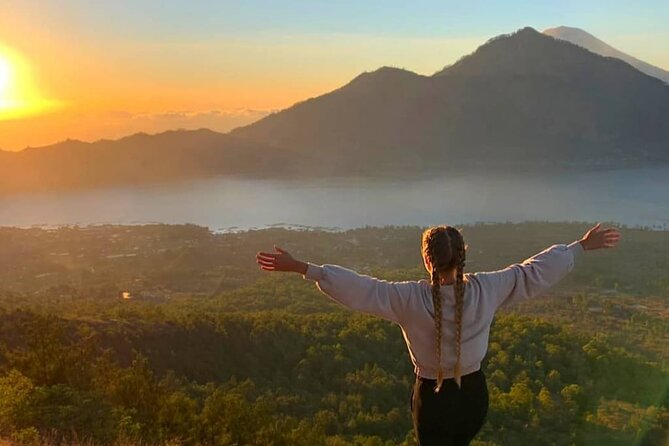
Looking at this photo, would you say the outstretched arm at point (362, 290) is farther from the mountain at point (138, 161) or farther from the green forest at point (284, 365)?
the mountain at point (138, 161)

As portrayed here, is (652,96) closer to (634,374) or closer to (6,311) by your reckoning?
(634,374)

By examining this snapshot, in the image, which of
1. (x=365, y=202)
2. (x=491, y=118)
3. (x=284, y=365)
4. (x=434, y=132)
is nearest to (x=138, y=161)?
(x=365, y=202)

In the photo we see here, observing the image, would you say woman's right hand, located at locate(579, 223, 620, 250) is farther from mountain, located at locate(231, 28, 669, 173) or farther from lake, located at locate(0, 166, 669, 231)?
mountain, located at locate(231, 28, 669, 173)

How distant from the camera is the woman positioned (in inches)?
77.9

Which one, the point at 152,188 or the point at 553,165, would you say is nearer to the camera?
the point at 152,188

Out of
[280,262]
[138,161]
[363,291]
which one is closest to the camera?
[363,291]

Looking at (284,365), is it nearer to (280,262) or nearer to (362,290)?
(280,262)

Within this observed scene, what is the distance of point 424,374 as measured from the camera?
2.07m

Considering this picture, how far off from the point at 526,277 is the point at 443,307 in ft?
1.10

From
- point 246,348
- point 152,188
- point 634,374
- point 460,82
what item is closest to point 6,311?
point 246,348

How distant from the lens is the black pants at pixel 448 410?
6.77ft

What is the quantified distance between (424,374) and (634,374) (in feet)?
55.7

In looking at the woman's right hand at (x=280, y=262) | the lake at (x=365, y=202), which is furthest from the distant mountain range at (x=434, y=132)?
the woman's right hand at (x=280, y=262)

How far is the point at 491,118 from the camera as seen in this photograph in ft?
362
